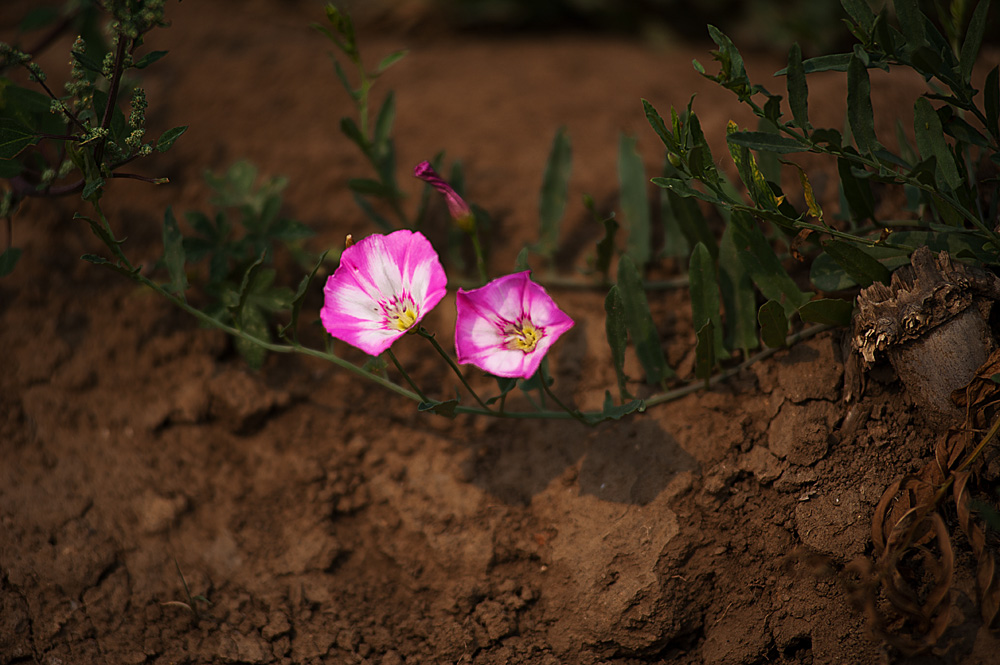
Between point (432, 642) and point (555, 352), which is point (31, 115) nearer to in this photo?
point (555, 352)

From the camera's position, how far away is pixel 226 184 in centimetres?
215

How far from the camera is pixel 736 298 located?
1.75 m

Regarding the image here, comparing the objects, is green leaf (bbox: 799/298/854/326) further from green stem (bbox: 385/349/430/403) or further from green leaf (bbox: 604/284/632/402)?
green stem (bbox: 385/349/430/403)

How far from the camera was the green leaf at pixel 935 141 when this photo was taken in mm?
1505

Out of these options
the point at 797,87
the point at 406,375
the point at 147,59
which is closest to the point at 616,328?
the point at 406,375

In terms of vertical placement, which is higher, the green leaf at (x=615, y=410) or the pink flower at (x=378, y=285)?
the pink flower at (x=378, y=285)

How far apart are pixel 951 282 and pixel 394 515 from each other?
4.30ft

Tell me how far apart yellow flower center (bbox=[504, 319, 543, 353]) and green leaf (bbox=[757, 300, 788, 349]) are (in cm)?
48

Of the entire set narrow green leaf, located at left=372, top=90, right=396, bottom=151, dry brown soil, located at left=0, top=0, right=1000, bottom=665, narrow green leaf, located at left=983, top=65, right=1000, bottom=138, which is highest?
narrow green leaf, located at left=983, top=65, right=1000, bottom=138

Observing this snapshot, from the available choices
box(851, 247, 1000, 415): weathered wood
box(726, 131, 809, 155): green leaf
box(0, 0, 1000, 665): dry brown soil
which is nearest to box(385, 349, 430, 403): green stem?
box(0, 0, 1000, 665): dry brown soil

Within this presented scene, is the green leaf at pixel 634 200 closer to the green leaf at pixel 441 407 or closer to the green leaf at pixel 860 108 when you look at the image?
the green leaf at pixel 860 108

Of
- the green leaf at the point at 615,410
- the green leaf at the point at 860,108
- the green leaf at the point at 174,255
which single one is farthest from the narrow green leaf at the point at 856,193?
the green leaf at the point at 174,255

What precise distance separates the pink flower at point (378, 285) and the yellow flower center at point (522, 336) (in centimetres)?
19

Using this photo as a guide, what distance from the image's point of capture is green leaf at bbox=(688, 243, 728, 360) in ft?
5.57
